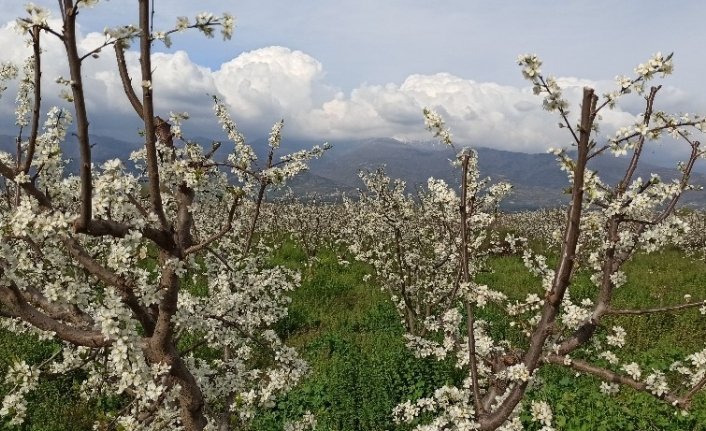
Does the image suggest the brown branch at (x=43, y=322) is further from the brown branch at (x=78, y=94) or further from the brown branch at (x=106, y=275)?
the brown branch at (x=78, y=94)

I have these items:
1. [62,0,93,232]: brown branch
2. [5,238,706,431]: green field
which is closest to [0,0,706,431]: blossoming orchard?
[62,0,93,232]: brown branch

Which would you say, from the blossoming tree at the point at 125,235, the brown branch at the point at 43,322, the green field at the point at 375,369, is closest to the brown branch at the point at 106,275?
the blossoming tree at the point at 125,235

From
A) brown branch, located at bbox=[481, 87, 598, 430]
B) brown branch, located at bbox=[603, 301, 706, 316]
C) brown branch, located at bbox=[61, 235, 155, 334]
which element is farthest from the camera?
brown branch, located at bbox=[603, 301, 706, 316]

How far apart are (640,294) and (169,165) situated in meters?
18.7

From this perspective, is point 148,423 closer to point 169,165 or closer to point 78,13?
point 169,165

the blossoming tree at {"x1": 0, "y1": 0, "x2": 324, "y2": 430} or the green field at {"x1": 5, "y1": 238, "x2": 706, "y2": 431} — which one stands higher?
the blossoming tree at {"x1": 0, "y1": 0, "x2": 324, "y2": 430}

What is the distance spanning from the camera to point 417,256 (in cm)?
1291

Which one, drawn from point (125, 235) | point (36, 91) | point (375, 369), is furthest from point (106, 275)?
point (375, 369)

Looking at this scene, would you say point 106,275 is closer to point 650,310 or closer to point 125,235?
point 125,235

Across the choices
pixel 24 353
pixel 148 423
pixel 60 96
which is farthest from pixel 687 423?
pixel 24 353

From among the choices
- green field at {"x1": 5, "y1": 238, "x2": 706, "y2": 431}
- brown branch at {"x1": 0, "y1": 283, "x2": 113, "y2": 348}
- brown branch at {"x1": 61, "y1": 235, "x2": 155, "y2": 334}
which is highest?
brown branch at {"x1": 61, "y1": 235, "x2": 155, "y2": 334}

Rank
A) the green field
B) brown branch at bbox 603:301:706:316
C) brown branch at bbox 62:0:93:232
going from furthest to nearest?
the green field → brown branch at bbox 603:301:706:316 → brown branch at bbox 62:0:93:232

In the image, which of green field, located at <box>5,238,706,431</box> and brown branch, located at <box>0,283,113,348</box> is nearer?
brown branch, located at <box>0,283,113,348</box>

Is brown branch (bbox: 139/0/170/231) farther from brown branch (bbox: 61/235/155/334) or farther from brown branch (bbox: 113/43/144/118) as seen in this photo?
brown branch (bbox: 61/235/155/334)
